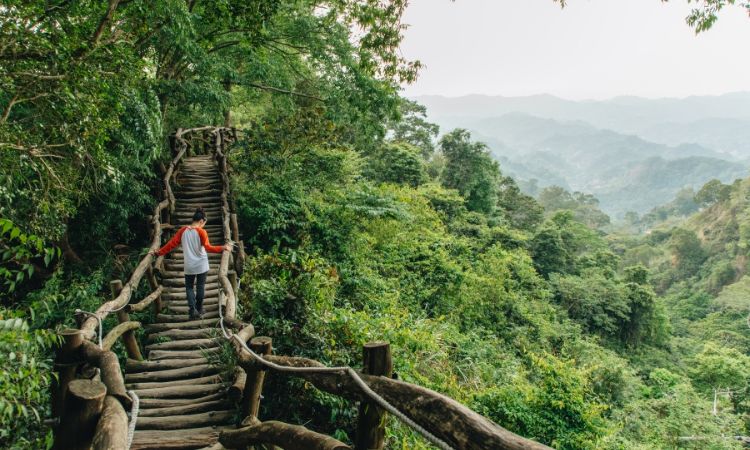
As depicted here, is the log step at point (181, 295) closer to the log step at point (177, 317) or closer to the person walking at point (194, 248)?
the log step at point (177, 317)

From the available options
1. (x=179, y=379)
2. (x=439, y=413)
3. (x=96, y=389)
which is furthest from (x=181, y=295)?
(x=439, y=413)

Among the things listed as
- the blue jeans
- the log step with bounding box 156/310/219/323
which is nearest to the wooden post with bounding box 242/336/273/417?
the blue jeans

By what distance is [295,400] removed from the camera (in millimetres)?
4414

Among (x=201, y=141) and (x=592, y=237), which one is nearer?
(x=201, y=141)

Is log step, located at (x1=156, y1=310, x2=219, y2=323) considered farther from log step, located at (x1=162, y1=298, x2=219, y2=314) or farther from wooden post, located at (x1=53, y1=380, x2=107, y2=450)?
wooden post, located at (x1=53, y1=380, x2=107, y2=450)

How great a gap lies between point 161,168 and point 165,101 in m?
1.79

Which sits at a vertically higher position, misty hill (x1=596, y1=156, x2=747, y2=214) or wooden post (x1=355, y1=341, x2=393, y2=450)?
misty hill (x1=596, y1=156, x2=747, y2=214)

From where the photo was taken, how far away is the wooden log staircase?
1.93 meters

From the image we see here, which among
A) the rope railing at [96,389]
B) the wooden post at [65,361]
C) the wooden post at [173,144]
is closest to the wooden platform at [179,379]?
the rope railing at [96,389]

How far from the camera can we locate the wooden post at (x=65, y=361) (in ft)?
10.00

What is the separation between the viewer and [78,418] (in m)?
1.92

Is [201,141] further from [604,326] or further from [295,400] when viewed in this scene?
[604,326]

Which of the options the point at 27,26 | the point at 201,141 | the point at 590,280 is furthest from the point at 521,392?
the point at 590,280

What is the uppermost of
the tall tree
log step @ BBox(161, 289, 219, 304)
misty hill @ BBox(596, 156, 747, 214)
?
misty hill @ BBox(596, 156, 747, 214)
